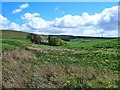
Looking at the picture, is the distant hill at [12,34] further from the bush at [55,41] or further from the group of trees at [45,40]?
the bush at [55,41]

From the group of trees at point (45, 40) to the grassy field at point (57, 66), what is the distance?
280mm

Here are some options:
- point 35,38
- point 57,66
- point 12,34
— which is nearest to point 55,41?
point 35,38

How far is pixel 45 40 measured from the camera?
1733 centimetres

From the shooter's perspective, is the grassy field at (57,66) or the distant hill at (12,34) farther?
the distant hill at (12,34)

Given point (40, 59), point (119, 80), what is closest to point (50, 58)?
point (40, 59)

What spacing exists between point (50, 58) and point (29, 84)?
2.50 metres

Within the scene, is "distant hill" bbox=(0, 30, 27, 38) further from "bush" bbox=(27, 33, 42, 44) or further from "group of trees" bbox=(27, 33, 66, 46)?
"group of trees" bbox=(27, 33, 66, 46)

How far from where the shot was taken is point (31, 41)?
57.2 feet

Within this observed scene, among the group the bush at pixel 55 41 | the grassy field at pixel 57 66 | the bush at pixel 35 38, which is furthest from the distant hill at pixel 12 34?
the bush at pixel 55 41

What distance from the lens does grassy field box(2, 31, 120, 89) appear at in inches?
567

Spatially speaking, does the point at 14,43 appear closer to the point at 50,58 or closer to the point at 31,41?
the point at 31,41

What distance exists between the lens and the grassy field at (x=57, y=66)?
14391mm

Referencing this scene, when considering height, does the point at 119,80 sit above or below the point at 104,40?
below

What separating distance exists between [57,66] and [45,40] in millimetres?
2301
